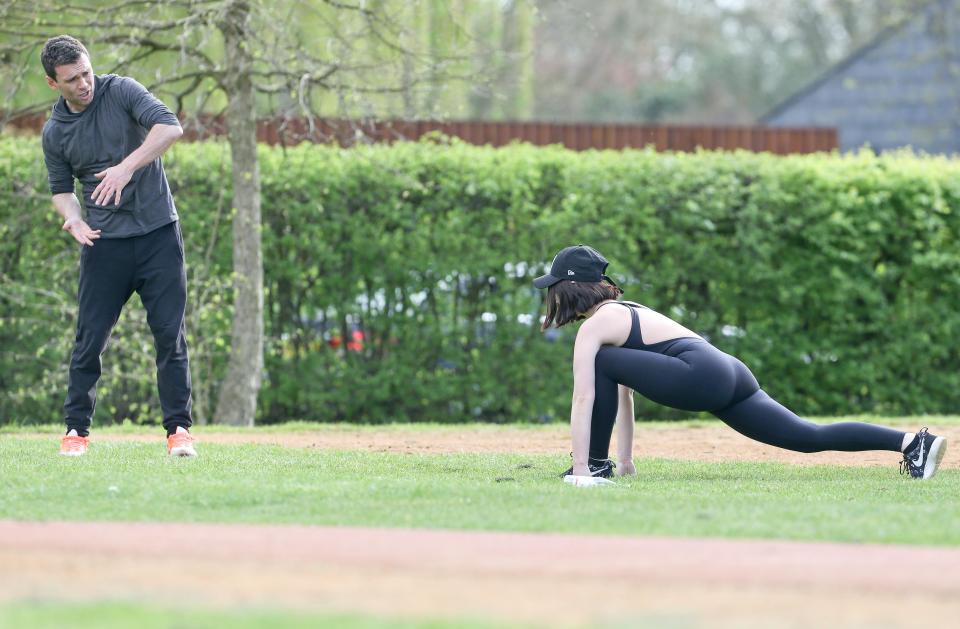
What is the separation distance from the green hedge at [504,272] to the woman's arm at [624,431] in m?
5.04

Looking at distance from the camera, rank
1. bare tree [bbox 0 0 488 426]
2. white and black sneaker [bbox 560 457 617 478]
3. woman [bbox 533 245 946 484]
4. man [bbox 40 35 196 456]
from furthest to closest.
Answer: bare tree [bbox 0 0 488 426] → man [bbox 40 35 196 456] → white and black sneaker [bbox 560 457 617 478] → woman [bbox 533 245 946 484]

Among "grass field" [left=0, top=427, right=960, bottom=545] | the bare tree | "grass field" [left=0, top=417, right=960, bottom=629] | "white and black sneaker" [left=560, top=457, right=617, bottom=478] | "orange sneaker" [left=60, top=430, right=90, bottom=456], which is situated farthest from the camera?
the bare tree

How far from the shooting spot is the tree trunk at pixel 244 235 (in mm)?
12195

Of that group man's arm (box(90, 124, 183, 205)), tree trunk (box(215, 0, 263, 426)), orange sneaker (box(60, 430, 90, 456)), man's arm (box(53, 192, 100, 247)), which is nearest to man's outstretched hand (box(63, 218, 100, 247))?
man's arm (box(53, 192, 100, 247))

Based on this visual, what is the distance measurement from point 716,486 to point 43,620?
13.6ft

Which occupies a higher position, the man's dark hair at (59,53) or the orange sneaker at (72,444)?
the man's dark hair at (59,53)

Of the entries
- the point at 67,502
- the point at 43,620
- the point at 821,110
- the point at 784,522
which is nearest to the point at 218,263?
the point at 67,502

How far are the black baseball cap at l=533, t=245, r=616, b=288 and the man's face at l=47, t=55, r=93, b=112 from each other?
8.83ft

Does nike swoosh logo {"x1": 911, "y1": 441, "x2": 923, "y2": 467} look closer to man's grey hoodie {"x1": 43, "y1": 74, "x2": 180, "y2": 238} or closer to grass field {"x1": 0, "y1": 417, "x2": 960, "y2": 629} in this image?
grass field {"x1": 0, "y1": 417, "x2": 960, "y2": 629}

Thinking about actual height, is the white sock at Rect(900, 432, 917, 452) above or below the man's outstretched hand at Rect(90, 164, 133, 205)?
below

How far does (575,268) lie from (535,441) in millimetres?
3281

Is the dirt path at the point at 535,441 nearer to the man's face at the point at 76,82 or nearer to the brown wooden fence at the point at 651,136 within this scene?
the man's face at the point at 76,82

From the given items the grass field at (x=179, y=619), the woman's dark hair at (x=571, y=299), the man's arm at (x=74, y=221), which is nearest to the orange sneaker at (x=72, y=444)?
the man's arm at (x=74, y=221)

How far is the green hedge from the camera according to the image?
1256 cm
